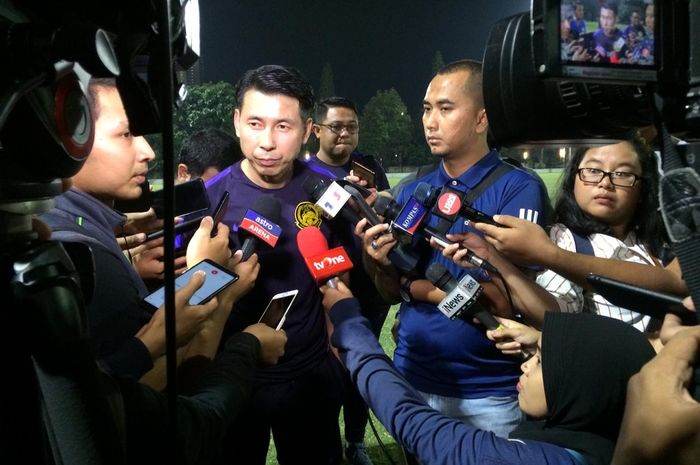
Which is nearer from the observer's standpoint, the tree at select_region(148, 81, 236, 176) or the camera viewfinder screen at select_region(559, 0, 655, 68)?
the camera viewfinder screen at select_region(559, 0, 655, 68)

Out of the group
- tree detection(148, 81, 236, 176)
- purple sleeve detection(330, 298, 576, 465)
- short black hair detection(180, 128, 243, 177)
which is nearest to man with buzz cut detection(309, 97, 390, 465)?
short black hair detection(180, 128, 243, 177)

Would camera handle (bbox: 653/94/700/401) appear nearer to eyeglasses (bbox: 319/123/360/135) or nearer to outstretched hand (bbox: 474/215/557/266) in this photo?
outstretched hand (bbox: 474/215/557/266)

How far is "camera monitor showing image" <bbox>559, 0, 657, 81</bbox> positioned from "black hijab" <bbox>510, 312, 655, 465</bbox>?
0.55 meters

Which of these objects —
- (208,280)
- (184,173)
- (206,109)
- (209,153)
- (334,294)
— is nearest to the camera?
(208,280)

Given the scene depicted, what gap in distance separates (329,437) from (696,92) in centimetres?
178

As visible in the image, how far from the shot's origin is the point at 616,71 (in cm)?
75

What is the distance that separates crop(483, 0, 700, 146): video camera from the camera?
0.72m

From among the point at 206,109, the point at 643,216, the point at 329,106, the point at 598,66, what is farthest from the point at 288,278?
the point at 206,109

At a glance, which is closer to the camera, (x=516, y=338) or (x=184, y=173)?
(x=516, y=338)

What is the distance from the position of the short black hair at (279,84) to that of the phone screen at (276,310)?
35.4 inches

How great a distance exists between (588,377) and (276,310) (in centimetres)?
83

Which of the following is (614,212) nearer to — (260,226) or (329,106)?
(260,226)

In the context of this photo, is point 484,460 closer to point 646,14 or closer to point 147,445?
point 147,445

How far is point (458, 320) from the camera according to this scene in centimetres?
191
